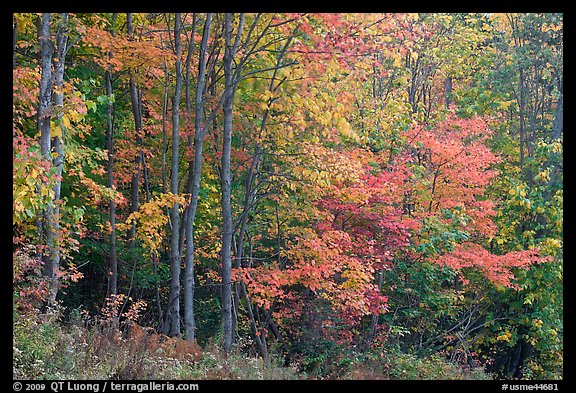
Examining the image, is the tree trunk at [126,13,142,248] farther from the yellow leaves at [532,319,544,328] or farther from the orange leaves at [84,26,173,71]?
the yellow leaves at [532,319,544,328]

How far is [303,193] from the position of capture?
1374cm

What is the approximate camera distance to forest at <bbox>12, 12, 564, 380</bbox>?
1093 cm

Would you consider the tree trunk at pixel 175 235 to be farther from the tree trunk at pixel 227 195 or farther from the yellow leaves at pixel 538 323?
the yellow leaves at pixel 538 323

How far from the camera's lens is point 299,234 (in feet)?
44.5

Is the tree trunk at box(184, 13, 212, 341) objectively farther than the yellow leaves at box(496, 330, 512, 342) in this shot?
No

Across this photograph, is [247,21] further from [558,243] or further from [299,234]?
[558,243]

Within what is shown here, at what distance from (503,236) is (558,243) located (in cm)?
163

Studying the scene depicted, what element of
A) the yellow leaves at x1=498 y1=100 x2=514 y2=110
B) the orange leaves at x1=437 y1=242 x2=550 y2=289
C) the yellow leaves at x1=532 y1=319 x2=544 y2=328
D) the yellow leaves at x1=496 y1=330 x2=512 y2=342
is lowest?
the yellow leaves at x1=496 y1=330 x2=512 y2=342

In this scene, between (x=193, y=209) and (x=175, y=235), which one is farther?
(x=175, y=235)

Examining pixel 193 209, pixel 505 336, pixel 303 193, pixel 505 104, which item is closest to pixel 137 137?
pixel 193 209

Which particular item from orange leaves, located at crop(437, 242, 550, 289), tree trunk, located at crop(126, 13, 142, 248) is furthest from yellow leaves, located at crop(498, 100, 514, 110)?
tree trunk, located at crop(126, 13, 142, 248)

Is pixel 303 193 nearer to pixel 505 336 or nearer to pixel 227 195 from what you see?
pixel 227 195
